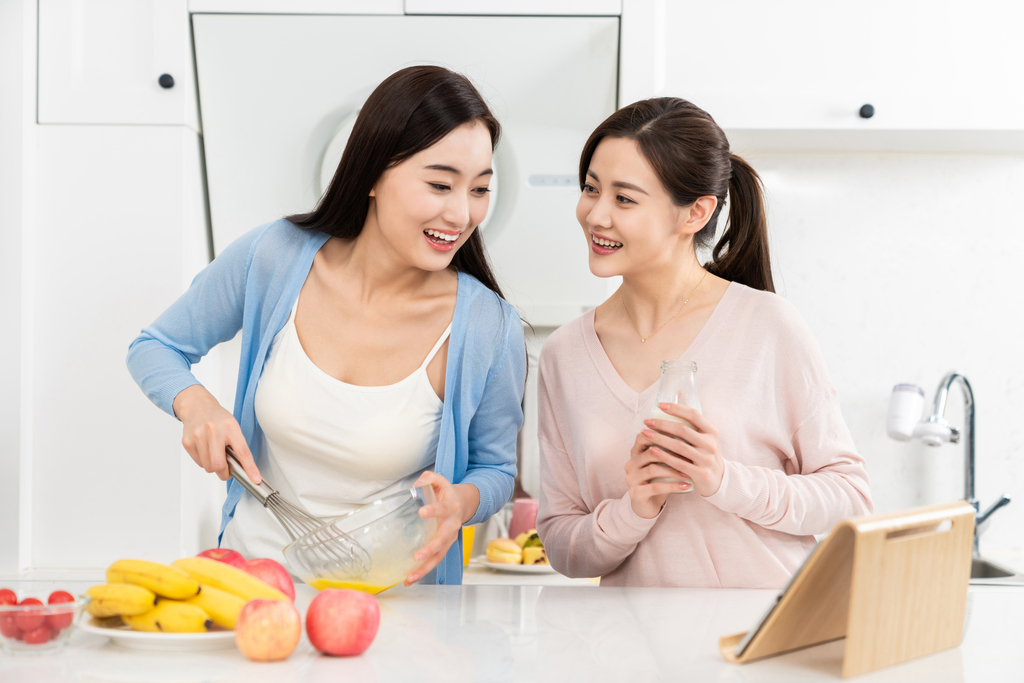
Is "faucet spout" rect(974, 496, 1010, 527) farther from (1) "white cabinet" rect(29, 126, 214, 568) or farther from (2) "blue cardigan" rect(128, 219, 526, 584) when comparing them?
(1) "white cabinet" rect(29, 126, 214, 568)

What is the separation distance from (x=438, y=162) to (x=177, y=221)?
841mm

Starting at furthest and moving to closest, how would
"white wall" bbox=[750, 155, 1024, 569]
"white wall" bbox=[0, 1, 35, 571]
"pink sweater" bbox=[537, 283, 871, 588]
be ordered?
"white wall" bbox=[750, 155, 1024, 569] < "white wall" bbox=[0, 1, 35, 571] < "pink sweater" bbox=[537, 283, 871, 588]

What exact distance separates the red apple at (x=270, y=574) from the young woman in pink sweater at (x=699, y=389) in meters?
0.41

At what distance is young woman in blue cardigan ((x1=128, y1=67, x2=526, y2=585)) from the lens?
1.16m

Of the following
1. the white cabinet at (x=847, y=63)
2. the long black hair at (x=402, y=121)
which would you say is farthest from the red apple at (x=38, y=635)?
the white cabinet at (x=847, y=63)

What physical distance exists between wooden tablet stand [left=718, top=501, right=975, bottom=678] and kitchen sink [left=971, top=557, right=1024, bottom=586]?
109 cm

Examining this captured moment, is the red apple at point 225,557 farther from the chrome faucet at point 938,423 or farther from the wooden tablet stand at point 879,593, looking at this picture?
the chrome faucet at point 938,423

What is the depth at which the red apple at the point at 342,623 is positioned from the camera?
0.72 meters

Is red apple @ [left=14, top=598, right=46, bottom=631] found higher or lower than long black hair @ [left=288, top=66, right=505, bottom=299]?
lower

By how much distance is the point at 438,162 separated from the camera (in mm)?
1147

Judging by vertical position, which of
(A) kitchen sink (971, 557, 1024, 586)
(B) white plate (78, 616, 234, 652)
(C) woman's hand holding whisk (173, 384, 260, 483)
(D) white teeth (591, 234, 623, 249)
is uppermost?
(D) white teeth (591, 234, 623, 249)

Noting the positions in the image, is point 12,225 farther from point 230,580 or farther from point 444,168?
point 230,580

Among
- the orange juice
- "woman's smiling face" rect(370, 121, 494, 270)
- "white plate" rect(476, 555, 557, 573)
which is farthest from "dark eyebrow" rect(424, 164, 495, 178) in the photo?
"white plate" rect(476, 555, 557, 573)

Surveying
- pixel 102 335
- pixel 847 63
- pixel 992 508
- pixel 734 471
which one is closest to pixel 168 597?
pixel 734 471
